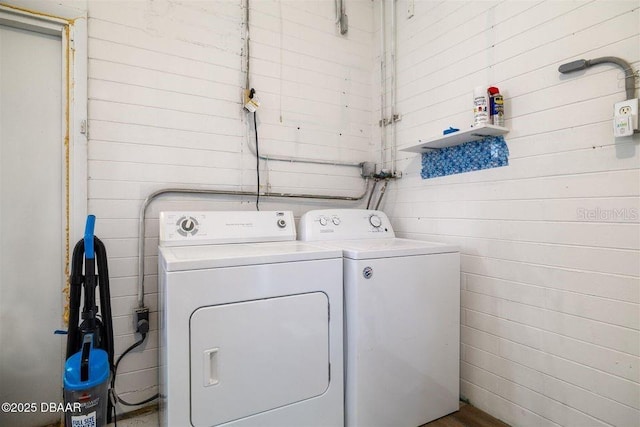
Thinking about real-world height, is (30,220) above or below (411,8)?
below

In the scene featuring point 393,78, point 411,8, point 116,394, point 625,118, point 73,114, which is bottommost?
point 116,394

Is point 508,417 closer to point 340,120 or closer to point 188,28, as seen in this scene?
point 340,120

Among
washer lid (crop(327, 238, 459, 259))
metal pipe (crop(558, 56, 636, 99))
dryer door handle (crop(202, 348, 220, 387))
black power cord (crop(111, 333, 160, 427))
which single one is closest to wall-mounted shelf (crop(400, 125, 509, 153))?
metal pipe (crop(558, 56, 636, 99))

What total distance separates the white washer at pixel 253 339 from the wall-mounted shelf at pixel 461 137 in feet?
2.91

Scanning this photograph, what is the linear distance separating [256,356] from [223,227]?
768mm

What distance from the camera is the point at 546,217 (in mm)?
1424

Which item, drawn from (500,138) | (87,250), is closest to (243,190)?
(87,250)

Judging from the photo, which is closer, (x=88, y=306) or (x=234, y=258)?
(x=234, y=258)

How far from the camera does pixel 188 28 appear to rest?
73.8 inches

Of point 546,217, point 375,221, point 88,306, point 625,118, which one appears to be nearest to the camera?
point 625,118

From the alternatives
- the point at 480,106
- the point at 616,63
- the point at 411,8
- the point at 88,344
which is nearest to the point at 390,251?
the point at 480,106

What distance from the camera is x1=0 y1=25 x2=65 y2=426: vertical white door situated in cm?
157

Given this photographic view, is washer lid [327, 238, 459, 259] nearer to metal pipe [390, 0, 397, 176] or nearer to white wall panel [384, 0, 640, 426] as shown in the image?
white wall panel [384, 0, 640, 426]

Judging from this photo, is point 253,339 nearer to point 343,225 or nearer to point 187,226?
point 187,226
